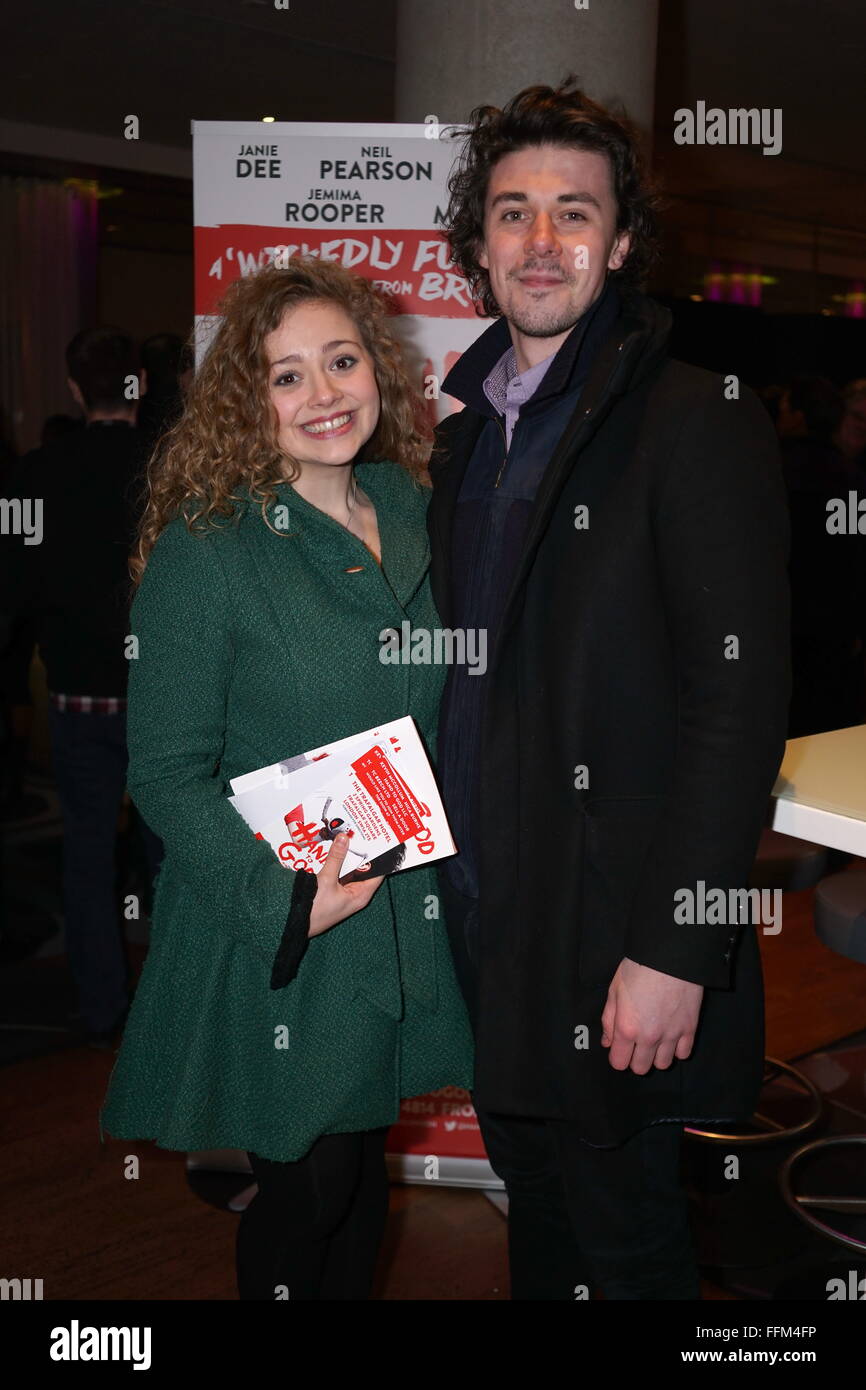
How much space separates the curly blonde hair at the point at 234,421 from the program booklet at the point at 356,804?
1.15ft

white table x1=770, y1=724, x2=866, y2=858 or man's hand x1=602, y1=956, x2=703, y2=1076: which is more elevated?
white table x1=770, y1=724, x2=866, y2=858

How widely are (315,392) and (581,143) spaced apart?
53cm

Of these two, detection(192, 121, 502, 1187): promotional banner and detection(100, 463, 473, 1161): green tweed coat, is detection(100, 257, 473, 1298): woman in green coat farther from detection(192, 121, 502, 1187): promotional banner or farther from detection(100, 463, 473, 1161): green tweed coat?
detection(192, 121, 502, 1187): promotional banner

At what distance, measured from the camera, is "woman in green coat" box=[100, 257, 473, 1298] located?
1663 mm

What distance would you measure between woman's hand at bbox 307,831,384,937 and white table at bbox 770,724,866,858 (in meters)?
0.60

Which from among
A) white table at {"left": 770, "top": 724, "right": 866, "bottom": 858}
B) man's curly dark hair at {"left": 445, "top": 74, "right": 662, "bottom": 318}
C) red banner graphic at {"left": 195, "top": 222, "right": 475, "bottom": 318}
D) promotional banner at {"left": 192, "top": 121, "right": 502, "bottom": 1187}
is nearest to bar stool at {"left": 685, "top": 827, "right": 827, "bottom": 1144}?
white table at {"left": 770, "top": 724, "right": 866, "bottom": 858}

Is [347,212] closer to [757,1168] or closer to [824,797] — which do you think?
[824,797]

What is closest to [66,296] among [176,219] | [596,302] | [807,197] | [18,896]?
[176,219]

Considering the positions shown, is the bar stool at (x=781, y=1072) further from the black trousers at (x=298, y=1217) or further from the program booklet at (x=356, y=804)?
the black trousers at (x=298, y=1217)

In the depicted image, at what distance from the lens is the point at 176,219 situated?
9.68m

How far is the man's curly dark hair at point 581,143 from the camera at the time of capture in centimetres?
180

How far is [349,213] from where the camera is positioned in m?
2.55

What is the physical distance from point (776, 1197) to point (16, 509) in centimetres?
244

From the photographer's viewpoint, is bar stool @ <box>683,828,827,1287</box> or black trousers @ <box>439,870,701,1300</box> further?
bar stool @ <box>683,828,827,1287</box>
